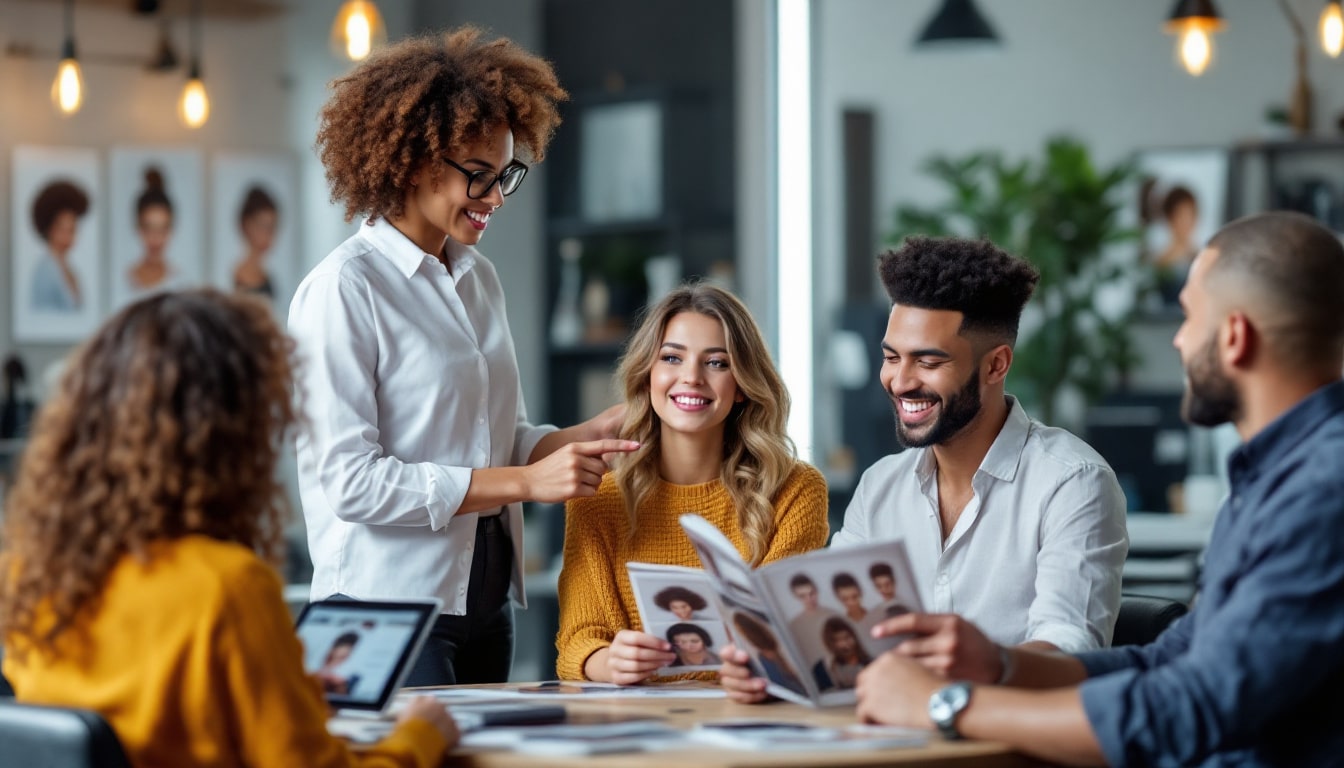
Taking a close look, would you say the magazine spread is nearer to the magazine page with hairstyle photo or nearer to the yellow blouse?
the magazine page with hairstyle photo

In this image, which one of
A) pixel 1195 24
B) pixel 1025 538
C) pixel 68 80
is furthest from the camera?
pixel 1195 24

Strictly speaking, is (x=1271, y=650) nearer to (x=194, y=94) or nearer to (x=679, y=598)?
(x=679, y=598)

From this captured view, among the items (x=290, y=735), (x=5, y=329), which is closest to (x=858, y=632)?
(x=290, y=735)

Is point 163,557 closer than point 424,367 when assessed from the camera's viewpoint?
Yes

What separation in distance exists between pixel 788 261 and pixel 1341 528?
523 centimetres

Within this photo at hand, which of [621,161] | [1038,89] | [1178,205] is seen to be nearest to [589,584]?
[621,161]

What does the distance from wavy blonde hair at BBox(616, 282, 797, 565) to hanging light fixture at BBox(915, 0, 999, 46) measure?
3736 millimetres

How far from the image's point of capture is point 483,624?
2.68 m

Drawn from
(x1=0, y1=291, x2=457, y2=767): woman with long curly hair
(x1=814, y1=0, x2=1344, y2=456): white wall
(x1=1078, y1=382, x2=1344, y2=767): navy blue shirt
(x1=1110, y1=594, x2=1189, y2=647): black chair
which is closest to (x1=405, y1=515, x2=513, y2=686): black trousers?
(x1=0, y1=291, x2=457, y2=767): woman with long curly hair

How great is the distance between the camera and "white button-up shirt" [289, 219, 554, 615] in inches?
98.0

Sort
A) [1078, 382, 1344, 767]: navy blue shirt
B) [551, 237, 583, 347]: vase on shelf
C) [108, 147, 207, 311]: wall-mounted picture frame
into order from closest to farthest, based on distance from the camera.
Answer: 1. [1078, 382, 1344, 767]: navy blue shirt
2. [108, 147, 207, 311]: wall-mounted picture frame
3. [551, 237, 583, 347]: vase on shelf

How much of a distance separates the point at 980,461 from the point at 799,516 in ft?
1.06

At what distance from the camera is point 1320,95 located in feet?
25.8

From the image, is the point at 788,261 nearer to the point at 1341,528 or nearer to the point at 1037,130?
the point at 1037,130
